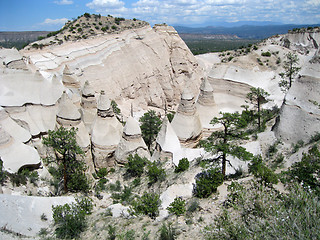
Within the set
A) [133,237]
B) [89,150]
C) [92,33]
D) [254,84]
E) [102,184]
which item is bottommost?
[102,184]

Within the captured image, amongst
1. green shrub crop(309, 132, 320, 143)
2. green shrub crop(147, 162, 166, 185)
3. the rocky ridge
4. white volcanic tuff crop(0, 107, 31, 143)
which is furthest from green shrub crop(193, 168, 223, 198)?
white volcanic tuff crop(0, 107, 31, 143)

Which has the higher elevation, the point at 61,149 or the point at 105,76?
the point at 105,76

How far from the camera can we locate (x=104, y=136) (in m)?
15.2

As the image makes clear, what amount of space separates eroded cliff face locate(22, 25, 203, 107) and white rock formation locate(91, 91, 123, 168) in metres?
8.38

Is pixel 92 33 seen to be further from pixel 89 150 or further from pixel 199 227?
pixel 199 227

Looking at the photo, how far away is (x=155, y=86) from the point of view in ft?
101

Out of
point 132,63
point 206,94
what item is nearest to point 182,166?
point 206,94

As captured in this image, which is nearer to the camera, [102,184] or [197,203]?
[197,203]

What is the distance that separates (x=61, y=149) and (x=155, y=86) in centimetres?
2090

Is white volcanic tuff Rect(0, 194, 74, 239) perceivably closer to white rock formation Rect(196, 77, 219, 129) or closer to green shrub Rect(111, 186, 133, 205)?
green shrub Rect(111, 186, 133, 205)

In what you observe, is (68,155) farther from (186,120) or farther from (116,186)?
(186,120)

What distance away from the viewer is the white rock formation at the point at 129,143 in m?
14.6

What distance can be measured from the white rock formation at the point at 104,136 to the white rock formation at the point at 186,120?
4284 mm

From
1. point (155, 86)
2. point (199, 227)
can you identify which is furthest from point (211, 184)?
point (155, 86)
